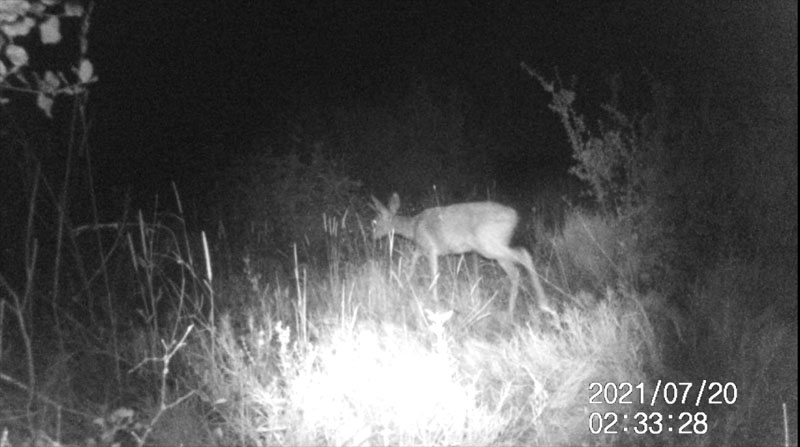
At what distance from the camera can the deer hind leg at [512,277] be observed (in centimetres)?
768

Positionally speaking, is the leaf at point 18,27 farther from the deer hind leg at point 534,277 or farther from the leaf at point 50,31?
the deer hind leg at point 534,277

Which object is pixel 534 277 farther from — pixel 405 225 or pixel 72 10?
pixel 72 10

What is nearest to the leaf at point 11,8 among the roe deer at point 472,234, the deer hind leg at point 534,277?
the deer hind leg at point 534,277

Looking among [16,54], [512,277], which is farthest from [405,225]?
[16,54]

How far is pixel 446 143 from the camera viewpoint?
615 inches

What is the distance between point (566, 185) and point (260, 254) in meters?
6.65

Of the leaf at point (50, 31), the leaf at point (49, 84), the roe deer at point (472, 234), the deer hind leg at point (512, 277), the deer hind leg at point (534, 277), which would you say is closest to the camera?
the leaf at point (50, 31)

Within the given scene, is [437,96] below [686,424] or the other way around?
the other way around

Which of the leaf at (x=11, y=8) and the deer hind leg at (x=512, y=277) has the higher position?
the leaf at (x=11, y=8)

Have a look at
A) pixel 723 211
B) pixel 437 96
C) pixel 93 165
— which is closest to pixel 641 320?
pixel 723 211

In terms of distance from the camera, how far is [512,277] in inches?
335

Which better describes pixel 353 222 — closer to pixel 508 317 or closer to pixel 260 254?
pixel 260 254

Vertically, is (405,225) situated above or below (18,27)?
Result: below

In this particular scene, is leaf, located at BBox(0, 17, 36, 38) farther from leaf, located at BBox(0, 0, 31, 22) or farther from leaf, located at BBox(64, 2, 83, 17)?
leaf, located at BBox(64, 2, 83, 17)
